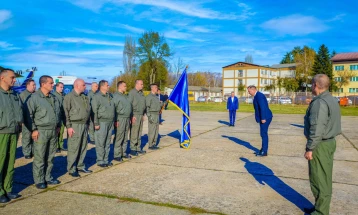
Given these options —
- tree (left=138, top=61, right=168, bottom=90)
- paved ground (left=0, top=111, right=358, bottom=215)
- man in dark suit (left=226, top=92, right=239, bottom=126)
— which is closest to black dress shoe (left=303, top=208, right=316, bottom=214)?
paved ground (left=0, top=111, right=358, bottom=215)

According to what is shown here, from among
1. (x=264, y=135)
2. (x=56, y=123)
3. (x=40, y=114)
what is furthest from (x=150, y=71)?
(x=40, y=114)

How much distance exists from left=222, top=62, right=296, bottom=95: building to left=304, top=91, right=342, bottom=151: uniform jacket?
8740 centimetres

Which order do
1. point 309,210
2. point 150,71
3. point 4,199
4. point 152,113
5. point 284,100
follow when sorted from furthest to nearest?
point 150,71 < point 284,100 < point 152,113 < point 4,199 < point 309,210

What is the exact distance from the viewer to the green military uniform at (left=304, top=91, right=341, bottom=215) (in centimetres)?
432

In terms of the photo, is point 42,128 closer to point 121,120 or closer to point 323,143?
point 121,120

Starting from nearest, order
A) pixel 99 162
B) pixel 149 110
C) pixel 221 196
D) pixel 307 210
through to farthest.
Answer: pixel 307 210
pixel 221 196
pixel 99 162
pixel 149 110

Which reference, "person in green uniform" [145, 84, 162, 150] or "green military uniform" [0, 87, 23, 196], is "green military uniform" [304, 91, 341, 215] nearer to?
"green military uniform" [0, 87, 23, 196]

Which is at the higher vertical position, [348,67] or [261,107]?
[348,67]

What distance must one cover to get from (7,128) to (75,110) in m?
1.62

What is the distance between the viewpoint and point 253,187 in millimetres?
5914

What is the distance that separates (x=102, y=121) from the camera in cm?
738

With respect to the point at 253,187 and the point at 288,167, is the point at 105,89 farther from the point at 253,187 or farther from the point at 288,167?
the point at 288,167

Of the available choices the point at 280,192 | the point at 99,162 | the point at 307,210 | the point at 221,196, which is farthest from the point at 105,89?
the point at 307,210

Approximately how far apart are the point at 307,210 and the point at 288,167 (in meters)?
2.96
